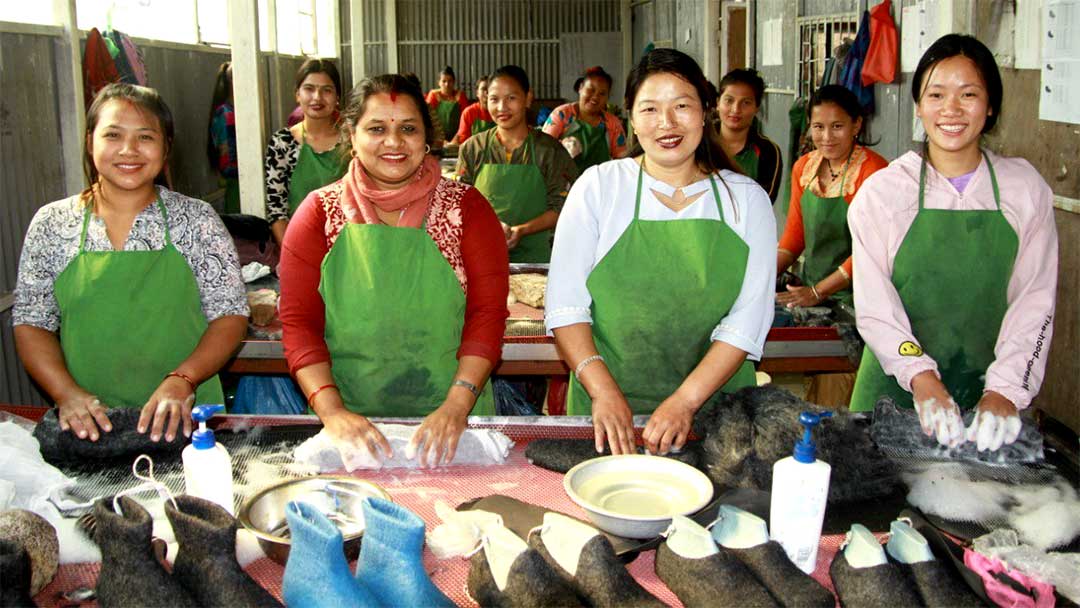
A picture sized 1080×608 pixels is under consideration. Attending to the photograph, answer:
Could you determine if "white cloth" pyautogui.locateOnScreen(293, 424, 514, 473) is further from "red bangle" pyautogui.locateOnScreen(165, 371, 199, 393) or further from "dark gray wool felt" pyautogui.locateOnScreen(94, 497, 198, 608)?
"dark gray wool felt" pyautogui.locateOnScreen(94, 497, 198, 608)

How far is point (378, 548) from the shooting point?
1.44m

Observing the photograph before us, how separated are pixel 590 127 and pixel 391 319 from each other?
540 cm

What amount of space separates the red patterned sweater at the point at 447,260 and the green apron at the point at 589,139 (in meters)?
5.16

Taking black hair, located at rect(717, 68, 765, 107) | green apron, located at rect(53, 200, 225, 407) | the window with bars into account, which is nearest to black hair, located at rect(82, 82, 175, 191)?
green apron, located at rect(53, 200, 225, 407)

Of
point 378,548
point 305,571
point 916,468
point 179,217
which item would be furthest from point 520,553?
point 179,217

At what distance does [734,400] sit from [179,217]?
1614mm

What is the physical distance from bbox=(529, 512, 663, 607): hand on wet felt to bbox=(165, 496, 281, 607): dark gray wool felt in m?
0.46

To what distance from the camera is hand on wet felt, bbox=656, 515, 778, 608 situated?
1451 millimetres

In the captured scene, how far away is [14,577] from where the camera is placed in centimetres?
143

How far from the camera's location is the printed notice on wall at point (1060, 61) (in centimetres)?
341

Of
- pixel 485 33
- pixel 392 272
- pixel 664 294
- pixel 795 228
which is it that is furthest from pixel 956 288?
pixel 485 33

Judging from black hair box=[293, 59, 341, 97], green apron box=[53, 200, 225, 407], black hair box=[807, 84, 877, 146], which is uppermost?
black hair box=[293, 59, 341, 97]

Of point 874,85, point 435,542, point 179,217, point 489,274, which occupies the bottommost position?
point 435,542

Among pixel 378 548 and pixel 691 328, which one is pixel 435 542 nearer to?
pixel 378 548
